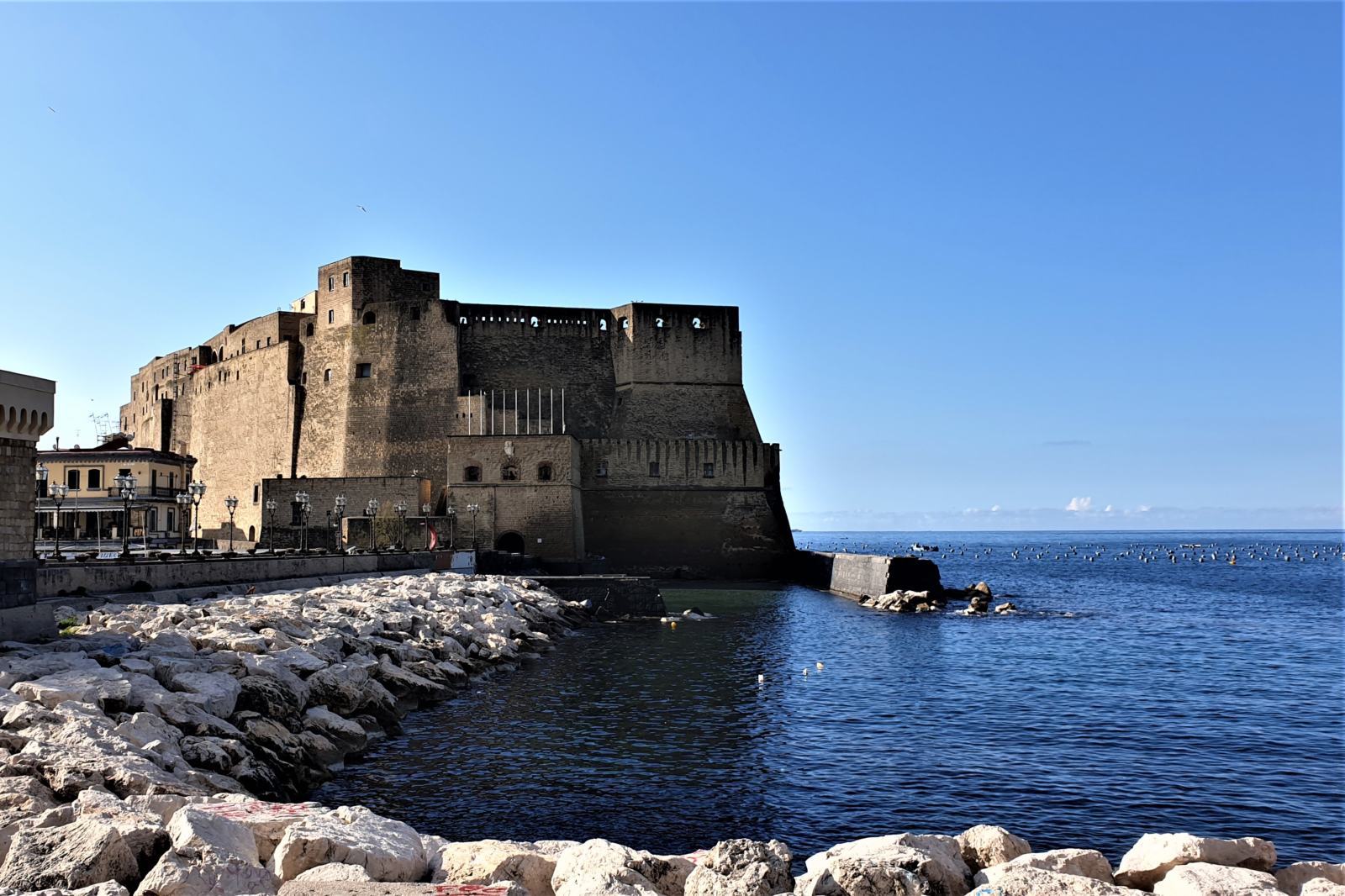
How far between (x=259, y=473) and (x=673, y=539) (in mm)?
18456

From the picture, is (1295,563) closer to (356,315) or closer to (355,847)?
(356,315)

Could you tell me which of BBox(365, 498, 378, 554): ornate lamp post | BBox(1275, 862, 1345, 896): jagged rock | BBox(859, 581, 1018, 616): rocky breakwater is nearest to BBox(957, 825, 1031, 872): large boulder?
BBox(1275, 862, 1345, 896): jagged rock

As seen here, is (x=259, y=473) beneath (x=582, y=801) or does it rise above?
above

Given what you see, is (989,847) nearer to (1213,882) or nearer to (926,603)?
(1213,882)

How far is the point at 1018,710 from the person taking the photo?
1534 centimetres

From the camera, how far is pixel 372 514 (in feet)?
113

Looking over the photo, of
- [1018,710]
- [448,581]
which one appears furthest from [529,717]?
[448,581]

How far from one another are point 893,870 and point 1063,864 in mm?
1147

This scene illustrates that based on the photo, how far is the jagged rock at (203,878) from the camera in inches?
186

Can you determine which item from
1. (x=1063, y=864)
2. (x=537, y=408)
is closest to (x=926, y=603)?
(x=537, y=408)

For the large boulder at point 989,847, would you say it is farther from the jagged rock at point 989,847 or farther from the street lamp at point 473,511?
the street lamp at point 473,511

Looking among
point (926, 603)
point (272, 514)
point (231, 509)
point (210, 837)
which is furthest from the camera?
point (272, 514)

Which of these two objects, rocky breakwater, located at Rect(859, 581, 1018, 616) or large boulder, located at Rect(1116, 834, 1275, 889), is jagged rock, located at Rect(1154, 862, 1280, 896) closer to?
large boulder, located at Rect(1116, 834, 1275, 889)

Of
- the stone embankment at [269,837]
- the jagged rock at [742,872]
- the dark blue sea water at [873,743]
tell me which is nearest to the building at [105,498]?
the dark blue sea water at [873,743]
